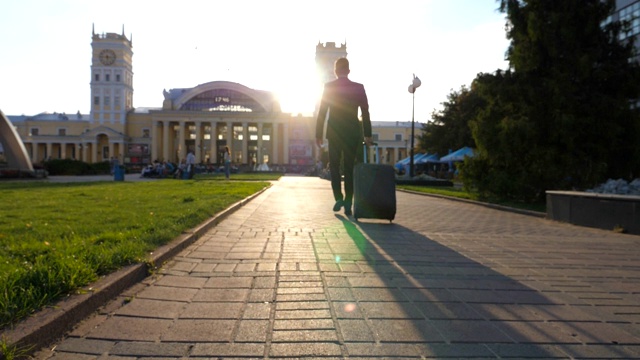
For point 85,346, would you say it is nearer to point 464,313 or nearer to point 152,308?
point 152,308

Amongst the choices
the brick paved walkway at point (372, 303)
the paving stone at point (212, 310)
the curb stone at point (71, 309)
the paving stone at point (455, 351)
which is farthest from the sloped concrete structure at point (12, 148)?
the paving stone at point (455, 351)

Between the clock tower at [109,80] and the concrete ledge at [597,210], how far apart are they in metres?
97.7

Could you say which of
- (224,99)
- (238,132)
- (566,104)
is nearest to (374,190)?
(566,104)

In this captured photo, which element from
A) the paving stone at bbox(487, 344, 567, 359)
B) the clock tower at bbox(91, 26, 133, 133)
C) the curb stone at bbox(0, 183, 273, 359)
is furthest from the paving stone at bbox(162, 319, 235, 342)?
the clock tower at bbox(91, 26, 133, 133)

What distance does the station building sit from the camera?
9088 centimetres

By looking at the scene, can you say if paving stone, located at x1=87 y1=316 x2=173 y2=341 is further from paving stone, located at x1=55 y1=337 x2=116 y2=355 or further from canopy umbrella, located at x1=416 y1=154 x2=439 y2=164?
canopy umbrella, located at x1=416 y1=154 x2=439 y2=164

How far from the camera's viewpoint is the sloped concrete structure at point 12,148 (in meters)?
30.0

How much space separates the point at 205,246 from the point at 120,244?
3.90ft

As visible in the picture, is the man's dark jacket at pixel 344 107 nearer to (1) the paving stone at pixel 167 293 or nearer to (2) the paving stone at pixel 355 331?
(1) the paving stone at pixel 167 293

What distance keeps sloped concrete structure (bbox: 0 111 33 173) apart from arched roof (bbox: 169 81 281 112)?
63048 millimetres

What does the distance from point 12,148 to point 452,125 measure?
114 feet

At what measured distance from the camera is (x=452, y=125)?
46.1 m

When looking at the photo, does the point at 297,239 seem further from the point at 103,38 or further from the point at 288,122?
the point at 103,38

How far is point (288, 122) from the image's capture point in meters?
93.4
